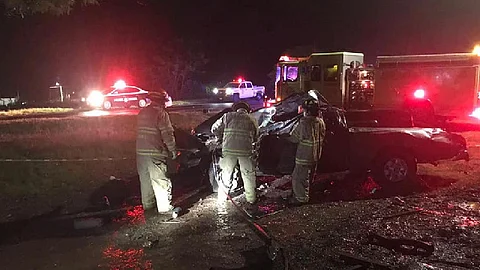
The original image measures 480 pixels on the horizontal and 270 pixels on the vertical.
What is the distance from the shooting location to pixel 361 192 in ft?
28.0

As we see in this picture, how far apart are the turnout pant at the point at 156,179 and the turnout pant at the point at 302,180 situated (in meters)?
1.99

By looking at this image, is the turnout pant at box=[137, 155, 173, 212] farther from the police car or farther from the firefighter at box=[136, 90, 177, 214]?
the police car

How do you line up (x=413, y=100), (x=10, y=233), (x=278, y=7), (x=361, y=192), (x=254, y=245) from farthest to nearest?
(x=278, y=7), (x=413, y=100), (x=361, y=192), (x=10, y=233), (x=254, y=245)

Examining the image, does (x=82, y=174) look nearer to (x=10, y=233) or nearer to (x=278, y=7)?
(x=10, y=233)

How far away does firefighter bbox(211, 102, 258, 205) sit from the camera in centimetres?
735

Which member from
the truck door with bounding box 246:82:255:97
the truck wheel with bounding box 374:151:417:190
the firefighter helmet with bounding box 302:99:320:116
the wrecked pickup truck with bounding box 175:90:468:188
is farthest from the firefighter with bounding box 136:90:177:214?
the truck door with bounding box 246:82:255:97

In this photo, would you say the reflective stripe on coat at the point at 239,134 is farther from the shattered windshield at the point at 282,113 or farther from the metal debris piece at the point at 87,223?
the metal debris piece at the point at 87,223

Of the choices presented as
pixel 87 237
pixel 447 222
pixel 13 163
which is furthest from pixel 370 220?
pixel 13 163

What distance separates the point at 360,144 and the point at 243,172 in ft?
7.48

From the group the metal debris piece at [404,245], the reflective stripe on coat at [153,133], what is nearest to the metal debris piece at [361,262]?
the metal debris piece at [404,245]

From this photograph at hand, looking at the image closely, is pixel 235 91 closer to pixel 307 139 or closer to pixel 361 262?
pixel 307 139

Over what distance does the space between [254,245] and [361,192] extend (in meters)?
3.33

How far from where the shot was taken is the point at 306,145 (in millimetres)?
7457

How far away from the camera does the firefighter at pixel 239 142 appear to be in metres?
7.35
